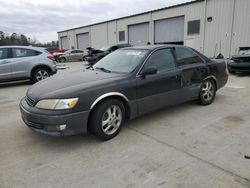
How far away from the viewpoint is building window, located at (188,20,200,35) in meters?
18.6

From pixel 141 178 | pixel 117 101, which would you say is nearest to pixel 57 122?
pixel 117 101

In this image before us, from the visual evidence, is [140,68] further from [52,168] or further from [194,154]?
[52,168]

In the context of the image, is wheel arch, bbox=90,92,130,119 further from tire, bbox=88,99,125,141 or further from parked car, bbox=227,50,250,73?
parked car, bbox=227,50,250,73

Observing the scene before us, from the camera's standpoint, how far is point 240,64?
9477mm

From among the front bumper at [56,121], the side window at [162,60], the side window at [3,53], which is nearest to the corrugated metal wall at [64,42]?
the side window at [3,53]

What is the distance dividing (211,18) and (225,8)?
1.26m

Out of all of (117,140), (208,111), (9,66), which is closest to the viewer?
(117,140)

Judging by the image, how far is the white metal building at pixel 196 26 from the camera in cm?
1591

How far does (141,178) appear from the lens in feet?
8.10

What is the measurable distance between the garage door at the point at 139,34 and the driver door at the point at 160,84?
1989 cm

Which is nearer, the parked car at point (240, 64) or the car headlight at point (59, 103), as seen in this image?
the car headlight at point (59, 103)

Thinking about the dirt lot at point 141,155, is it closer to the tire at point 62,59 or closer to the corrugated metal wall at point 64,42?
the tire at point 62,59

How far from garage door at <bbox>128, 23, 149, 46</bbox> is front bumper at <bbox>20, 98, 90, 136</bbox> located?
21453mm

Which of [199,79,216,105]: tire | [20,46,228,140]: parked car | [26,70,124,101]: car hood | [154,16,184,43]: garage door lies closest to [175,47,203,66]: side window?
[20,46,228,140]: parked car
